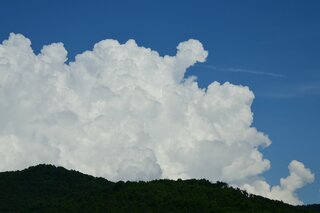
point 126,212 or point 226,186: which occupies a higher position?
point 226,186

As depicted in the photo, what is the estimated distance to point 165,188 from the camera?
193m

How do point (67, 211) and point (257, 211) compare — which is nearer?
point (257, 211)

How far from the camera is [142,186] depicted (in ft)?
648

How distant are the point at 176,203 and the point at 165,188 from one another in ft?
52.0

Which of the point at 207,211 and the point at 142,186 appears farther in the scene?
the point at 142,186

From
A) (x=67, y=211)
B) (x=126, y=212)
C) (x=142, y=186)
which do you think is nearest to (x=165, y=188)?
(x=142, y=186)

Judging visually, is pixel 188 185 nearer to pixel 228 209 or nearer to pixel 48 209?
pixel 228 209

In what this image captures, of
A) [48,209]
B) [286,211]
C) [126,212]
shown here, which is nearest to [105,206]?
[126,212]

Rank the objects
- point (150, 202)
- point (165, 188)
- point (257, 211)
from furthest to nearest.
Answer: point (165, 188), point (150, 202), point (257, 211)

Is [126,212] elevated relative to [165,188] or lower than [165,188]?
lower

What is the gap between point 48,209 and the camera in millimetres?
197500

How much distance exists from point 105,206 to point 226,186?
1777 inches

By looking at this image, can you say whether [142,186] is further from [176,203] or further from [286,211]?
[286,211]

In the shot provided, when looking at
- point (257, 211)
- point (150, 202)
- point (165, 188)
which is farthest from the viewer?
point (165, 188)
